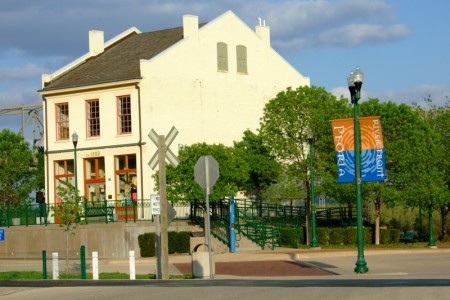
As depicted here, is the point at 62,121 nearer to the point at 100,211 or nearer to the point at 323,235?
the point at 100,211

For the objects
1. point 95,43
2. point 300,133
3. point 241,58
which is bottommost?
point 300,133

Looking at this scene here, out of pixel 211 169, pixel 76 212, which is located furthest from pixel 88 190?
pixel 211 169

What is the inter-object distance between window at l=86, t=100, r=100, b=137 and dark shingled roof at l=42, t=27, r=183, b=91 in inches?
47.6

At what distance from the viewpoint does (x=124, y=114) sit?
54.0 m

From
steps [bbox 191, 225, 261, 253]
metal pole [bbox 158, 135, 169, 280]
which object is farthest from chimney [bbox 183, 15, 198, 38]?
metal pole [bbox 158, 135, 169, 280]

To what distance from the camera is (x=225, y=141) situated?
192 ft

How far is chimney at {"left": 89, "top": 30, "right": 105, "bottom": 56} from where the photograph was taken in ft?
202

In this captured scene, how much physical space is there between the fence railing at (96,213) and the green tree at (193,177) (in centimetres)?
149

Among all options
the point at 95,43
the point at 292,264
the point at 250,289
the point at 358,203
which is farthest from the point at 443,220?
the point at 250,289

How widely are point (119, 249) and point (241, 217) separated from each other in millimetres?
7927

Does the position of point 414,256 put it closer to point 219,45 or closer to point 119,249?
point 119,249

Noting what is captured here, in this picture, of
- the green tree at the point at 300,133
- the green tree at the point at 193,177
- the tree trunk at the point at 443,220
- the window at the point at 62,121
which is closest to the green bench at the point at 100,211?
the green tree at the point at 193,177

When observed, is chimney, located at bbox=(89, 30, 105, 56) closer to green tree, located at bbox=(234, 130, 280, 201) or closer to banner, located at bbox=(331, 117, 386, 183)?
green tree, located at bbox=(234, 130, 280, 201)

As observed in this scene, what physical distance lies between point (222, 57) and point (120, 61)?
6.14 m
